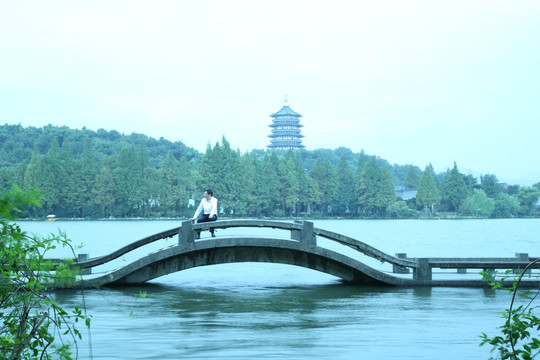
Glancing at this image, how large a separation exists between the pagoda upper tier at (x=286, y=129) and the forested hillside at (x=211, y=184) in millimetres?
35587

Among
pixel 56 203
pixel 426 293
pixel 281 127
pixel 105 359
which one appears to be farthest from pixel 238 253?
pixel 281 127

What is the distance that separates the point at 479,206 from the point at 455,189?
153 inches

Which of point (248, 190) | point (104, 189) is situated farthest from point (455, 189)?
point (104, 189)

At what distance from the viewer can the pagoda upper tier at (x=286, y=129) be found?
144m

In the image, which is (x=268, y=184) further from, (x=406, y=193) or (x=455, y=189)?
(x=455, y=189)

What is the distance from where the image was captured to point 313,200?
98750 mm

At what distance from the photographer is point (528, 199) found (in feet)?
350

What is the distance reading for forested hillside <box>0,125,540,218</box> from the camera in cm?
8600

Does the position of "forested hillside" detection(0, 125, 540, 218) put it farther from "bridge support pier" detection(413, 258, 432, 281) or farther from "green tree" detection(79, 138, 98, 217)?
"bridge support pier" detection(413, 258, 432, 281)

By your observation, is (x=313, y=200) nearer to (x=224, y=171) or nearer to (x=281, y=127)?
(x=224, y=171)

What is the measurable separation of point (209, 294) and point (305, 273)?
504cm

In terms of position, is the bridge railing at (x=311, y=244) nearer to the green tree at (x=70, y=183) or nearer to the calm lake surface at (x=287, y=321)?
the calm lake surface at (x=287, y=321)

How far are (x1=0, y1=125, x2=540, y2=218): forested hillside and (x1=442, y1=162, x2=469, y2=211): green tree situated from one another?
0.45ft

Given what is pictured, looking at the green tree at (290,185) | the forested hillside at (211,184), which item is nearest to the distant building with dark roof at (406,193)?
the forested hillside at (211,184)
